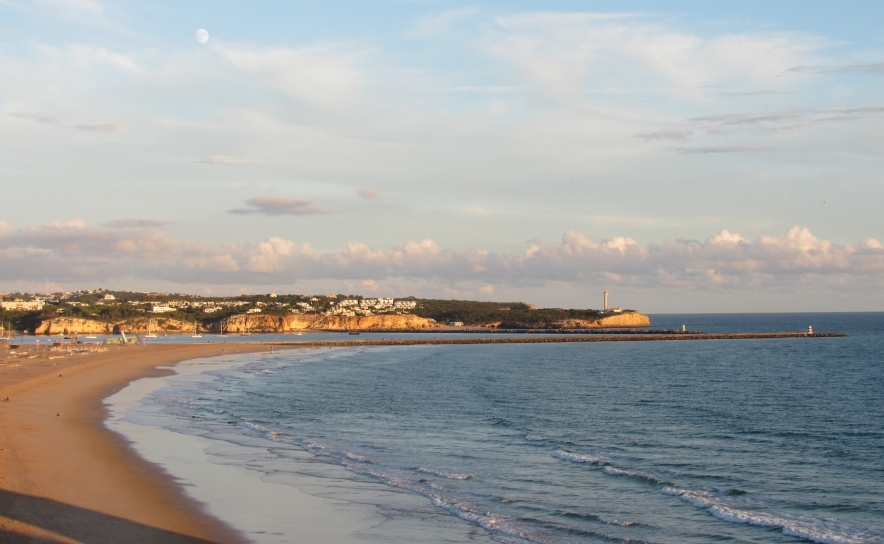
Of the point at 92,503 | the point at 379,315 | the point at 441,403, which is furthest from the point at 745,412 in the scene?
the point at 379,315

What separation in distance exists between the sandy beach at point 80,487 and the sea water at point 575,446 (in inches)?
122

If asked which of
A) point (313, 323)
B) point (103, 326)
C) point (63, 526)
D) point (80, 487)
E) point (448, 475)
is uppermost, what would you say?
point (63, 526)

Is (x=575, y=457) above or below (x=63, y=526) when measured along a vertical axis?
below

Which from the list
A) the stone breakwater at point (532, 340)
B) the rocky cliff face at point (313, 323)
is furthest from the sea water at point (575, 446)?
the rocky cliff face at point (313, 323)

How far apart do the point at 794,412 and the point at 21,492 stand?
33420mm

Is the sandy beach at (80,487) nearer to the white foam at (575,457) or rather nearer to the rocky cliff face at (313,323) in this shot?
the white foam at (575,457)

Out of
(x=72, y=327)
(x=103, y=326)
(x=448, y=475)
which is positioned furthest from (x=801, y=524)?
(x=103, y=326)

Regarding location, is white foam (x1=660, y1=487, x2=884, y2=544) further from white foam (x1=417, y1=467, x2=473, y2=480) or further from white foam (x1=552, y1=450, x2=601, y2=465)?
white foam (x1=417, y1=467, x2=473, y2=480)

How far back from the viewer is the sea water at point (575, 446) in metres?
17.8

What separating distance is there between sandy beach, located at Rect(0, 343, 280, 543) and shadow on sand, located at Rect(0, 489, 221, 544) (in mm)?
17

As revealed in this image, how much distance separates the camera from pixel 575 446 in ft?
90.4

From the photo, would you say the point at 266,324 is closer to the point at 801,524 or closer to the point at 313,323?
the point at 313,323

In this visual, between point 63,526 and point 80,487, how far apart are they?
3.88 m

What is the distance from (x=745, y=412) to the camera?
37031 millimetres
